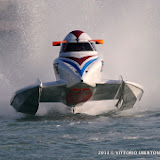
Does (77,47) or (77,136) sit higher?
(77,47)

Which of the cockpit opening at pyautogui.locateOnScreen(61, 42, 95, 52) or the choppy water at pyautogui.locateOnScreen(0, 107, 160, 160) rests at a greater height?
the cockpit opening at pyautogui.locateOnScreen(61, 42, 95, 52)

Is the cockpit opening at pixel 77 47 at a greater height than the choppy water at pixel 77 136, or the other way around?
the cockpit opening at pixel 77 47

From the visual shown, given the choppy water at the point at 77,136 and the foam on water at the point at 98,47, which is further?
the foam on water at the point at 98,47

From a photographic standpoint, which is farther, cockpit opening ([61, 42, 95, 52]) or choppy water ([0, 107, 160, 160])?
cockpit opening ([61, 42, 95, 52])

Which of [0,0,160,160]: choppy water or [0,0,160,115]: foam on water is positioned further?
[0,0,160,115]: foam on water

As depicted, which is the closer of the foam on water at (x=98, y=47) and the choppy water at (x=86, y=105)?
the choppy water at (x=86, y=105)

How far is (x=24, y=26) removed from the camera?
33469 millimetres

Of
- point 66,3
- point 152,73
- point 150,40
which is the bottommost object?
point 152,73

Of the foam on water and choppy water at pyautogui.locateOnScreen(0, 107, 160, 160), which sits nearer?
choppy water at pyautogui.locateOnScreen(0, 107, 160, 160)

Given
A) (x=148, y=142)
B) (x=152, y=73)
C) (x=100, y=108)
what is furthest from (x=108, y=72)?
(x=148, y=142)

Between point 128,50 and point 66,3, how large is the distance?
771 centimetres

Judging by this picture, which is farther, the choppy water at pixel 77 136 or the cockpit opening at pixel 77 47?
the cockpit opening at pixel 77 47

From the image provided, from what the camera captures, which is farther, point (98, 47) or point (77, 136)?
point (98, 47)

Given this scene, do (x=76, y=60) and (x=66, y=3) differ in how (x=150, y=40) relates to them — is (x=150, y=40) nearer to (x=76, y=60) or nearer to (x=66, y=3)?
(x=66, y=3)
